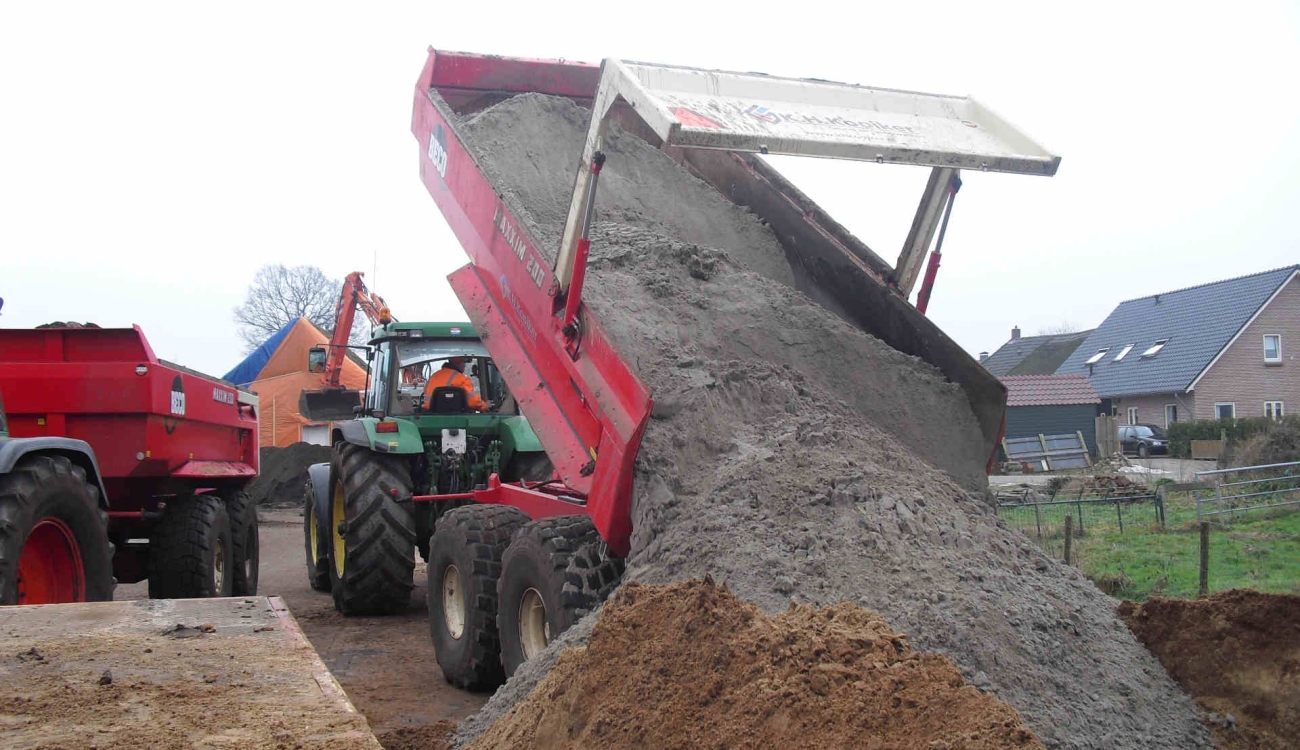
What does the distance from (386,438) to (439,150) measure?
2.18 m

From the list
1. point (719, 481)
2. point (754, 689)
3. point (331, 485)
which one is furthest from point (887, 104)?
point (331, 485)

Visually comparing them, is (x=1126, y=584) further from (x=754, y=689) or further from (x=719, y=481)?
(x=754, y=689)

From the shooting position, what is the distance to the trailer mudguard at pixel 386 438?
7.44 meters

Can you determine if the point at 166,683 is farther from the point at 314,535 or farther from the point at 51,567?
the point at 314,535

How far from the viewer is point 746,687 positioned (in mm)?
2865

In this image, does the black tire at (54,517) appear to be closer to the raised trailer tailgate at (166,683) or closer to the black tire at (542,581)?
the raised trailer tailgate at (166,683)

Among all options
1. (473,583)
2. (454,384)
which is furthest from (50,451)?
(454,384)

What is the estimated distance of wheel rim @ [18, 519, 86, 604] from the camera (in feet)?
15.8

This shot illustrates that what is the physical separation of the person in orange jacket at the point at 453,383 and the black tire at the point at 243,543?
1.92m

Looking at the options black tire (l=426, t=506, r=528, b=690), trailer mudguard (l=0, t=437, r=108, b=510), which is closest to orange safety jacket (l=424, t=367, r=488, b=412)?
black tire (l=426, t=506, r=528, b=690)

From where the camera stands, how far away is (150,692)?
2533 millimetres

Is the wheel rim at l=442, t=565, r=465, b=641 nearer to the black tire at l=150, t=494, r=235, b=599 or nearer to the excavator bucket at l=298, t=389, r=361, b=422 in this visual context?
the black tire at l=150, t=494, r=235, b=599

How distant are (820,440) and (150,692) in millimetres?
2712

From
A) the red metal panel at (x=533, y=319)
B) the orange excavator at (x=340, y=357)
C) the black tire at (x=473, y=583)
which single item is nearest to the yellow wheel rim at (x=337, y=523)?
the orange excavator at (x=340, y=357)
